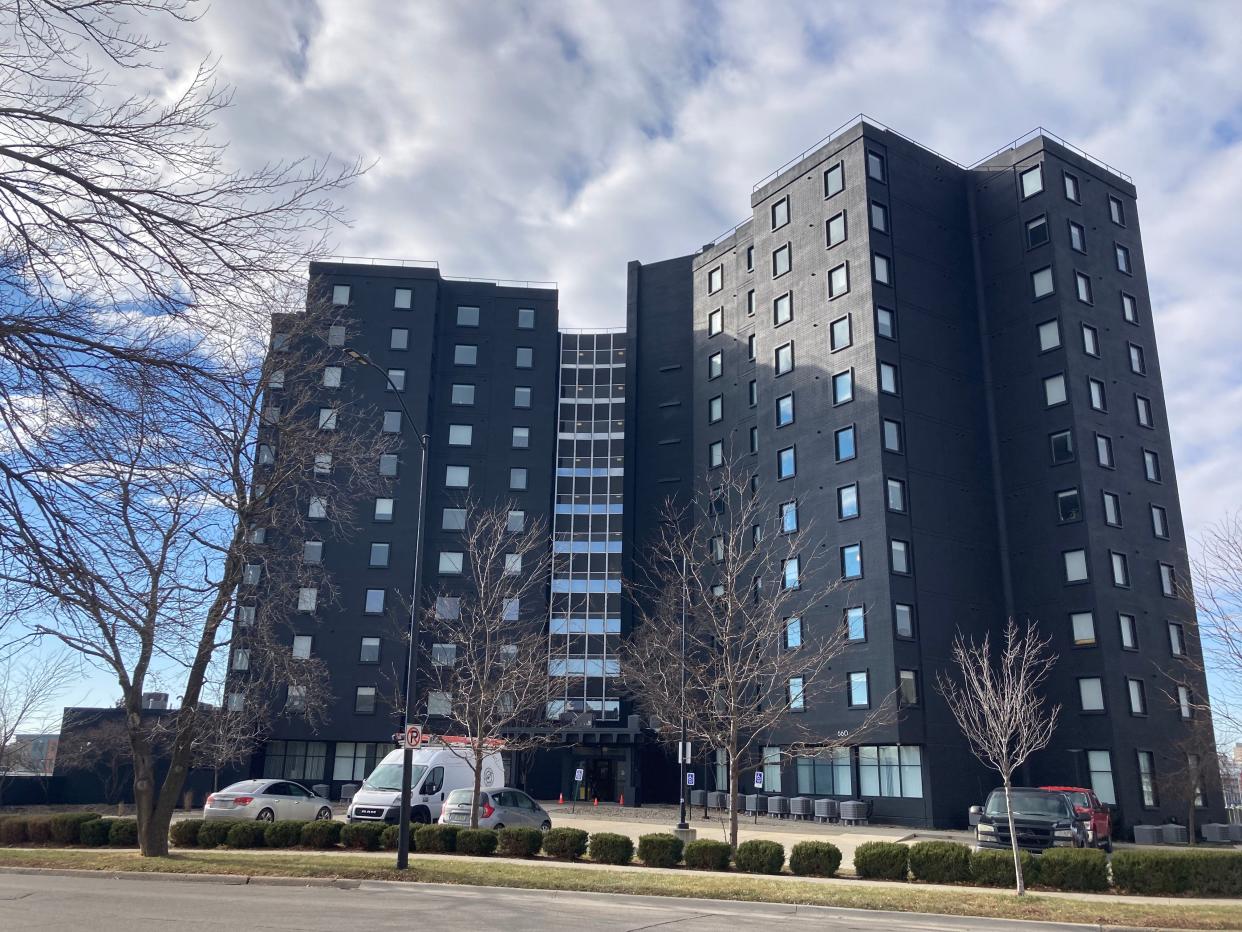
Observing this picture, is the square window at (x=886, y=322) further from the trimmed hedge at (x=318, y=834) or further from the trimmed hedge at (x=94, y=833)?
the trimmed hedge at (x=94, y=833)

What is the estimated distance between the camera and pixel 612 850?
21.8 meters

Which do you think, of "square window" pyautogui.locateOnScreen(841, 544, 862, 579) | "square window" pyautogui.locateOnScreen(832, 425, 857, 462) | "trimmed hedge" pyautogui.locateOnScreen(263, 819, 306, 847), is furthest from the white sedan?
"square window" pyautogui.locateOnScreen(832, 425, 857, 462)

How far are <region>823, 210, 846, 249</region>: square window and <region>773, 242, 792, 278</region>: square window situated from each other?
3.21 m

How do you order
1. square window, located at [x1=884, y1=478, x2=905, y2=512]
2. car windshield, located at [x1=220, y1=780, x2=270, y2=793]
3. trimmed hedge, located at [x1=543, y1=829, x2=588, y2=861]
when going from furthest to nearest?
square window, located at [x1=884, y1=478, x2=905, y2=512] < car windshield, located at [x1=220, y1=780, x2=270, y2=793] < trimmed hedge, located at [x1=543, y1=829, x2=588, y2=861]

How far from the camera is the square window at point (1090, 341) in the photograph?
49.6 metres

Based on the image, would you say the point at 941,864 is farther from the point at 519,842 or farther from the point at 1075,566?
the point at 1075,566

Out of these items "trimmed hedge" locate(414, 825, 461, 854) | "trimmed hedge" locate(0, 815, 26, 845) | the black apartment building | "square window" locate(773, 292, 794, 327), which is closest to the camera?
"trimmed hedge" locate(414, 825, 461, 854)

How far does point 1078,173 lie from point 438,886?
50355mm

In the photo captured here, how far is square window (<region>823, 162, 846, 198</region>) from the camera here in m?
52.0

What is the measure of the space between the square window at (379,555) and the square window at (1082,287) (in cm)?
4142

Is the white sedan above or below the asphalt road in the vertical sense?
above

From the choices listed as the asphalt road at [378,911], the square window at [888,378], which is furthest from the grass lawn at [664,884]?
the square window at [888,378]

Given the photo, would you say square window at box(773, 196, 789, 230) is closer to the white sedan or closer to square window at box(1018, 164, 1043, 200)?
square window at box(1018, 164, 1043, 200)

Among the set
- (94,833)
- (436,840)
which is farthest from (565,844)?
(94,833)
